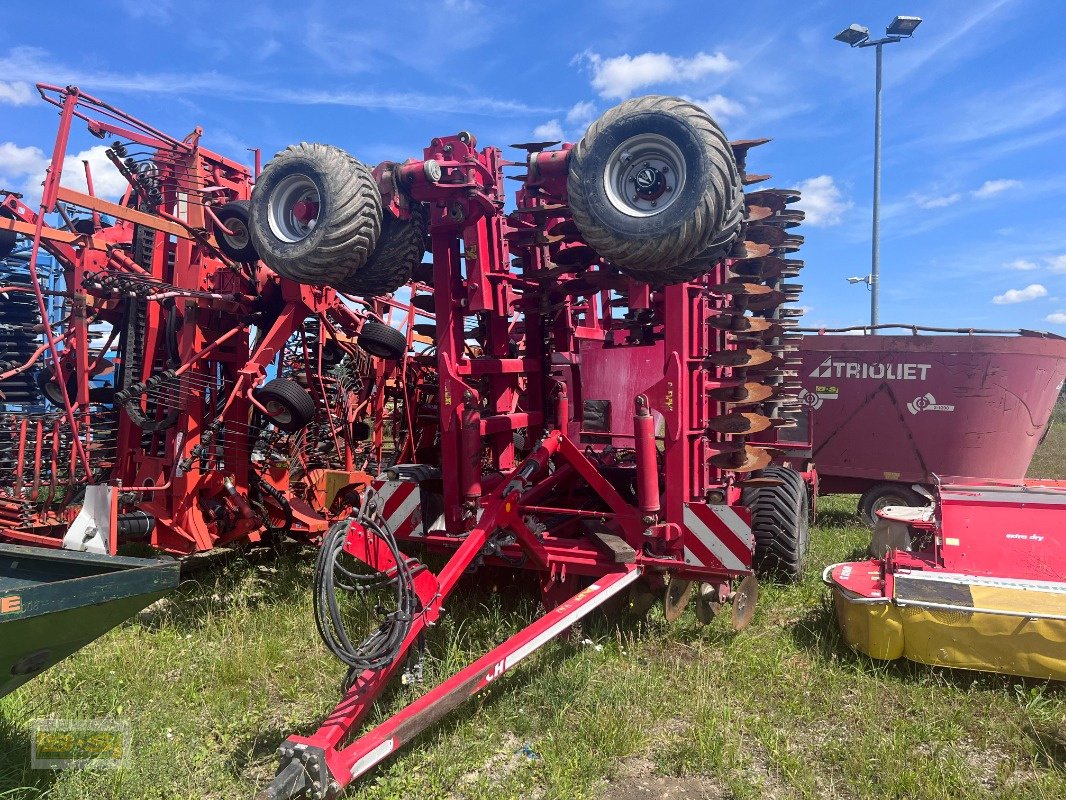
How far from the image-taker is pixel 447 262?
15.5 ft

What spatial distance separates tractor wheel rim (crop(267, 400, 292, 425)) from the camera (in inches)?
218

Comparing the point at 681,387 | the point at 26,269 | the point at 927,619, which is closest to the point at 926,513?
the point at 927,619

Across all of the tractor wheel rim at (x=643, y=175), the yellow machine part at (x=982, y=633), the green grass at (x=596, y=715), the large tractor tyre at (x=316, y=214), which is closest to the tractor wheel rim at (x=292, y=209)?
the large tractor tyre at (x=316, y=214)

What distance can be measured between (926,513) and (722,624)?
68.7 inches

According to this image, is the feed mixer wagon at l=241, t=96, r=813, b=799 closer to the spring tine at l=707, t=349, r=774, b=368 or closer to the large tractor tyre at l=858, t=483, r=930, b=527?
the spring tine at l=707, t=349, r=774, b=368

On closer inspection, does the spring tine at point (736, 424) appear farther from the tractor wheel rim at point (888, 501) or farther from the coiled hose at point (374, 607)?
the tractor wheel rim at point (888, 501)

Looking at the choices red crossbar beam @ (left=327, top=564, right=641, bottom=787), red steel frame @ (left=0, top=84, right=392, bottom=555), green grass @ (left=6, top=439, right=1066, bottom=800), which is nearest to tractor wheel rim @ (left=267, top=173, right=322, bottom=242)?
red steel frame @ (left=0, top=84, right=392, bottom=555)

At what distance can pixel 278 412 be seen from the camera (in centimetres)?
557

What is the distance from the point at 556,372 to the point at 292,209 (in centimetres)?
222

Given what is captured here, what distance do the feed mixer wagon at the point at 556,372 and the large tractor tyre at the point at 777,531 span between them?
0.02 metres

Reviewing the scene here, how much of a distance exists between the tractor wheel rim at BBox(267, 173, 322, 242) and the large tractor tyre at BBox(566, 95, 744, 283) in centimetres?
161

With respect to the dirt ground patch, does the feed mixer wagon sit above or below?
above

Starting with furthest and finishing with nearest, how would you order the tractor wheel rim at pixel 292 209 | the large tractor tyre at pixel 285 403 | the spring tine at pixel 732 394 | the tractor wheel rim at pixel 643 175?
the large tractor tyre at pixel 285 403, the spring tine at pixel 732 394, the tractor wheel rim at pixel 292 209, the tractor wheel rim at pixel 643 175

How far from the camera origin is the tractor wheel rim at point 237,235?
5809 mm
